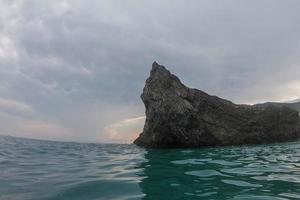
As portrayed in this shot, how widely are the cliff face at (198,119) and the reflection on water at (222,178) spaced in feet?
22.1

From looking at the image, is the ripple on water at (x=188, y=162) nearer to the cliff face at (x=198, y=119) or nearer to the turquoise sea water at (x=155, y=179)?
the turquoise sea water at (x=155, y=179)

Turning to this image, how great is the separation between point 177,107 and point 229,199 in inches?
518

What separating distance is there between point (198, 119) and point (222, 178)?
36.5ft

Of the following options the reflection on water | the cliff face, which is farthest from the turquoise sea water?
the cliff face

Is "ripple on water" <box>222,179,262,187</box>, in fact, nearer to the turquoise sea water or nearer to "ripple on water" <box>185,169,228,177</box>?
the turquoise sea water

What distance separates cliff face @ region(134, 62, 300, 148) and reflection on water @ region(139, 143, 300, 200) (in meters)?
6.73

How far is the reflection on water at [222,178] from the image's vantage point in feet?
25.8

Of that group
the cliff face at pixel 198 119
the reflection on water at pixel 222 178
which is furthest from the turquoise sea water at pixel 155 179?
the cliff face at pixel 198 119

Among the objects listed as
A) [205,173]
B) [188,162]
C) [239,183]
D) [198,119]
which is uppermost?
[198,119]

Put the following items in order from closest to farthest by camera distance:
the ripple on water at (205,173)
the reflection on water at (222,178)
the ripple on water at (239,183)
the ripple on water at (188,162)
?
the reflection on water at (222,178), the ripple on water at (239,183), the ripple on water at (205,173), the ripple on water at (188,162)

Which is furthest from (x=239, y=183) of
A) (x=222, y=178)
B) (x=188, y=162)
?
(x=188, y=162)

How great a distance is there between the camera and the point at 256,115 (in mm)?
22859

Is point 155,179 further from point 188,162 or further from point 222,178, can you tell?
point 188,162

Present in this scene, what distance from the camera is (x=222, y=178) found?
31.6 ft
